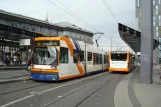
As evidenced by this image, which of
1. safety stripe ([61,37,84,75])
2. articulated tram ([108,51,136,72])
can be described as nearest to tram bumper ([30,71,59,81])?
safety stripe ([61,37,84,75])

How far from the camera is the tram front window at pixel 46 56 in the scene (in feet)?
52.3

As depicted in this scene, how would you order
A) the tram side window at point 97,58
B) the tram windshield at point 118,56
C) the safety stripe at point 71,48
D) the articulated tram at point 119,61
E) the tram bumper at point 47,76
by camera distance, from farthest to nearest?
the tram windshield at point 118,56 → the articulated tram at point 119,61 → the tram side window at point 97,58 → the safety stripe at point 71,48 → the tram bumper at point 47,76

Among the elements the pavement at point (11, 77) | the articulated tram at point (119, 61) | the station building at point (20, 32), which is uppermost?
the station building at point (20, 32)

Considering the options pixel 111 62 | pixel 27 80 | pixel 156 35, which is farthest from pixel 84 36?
Answer: pixel 27 80

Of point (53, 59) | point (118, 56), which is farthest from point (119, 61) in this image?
point (53, 59)

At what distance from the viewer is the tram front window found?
1594 centimetres

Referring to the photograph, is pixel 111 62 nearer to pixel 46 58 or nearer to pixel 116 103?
pixel 46 58

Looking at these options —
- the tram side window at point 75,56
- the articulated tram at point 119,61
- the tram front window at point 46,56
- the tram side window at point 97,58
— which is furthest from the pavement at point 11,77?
the articulated tram at point 119,61

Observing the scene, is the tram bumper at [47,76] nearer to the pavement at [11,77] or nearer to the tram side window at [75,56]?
the pavement at [11,77]

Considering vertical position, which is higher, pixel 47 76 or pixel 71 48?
pixel 71 48

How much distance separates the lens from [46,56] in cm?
1611

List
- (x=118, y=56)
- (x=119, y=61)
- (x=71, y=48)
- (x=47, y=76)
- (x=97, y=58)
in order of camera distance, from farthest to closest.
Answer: (x=118, y=56) < (x=119, y=61) < (x=97, y=58) < (x=71, y=48) < (x=47, y=76)

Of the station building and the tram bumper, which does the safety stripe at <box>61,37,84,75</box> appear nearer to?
the tram bumper

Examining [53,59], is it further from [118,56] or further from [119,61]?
[118,56]
